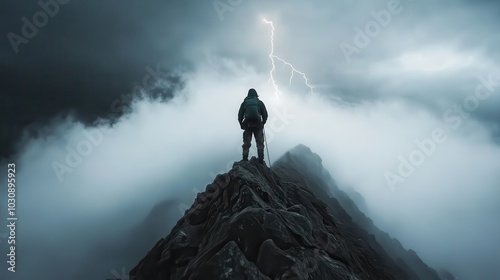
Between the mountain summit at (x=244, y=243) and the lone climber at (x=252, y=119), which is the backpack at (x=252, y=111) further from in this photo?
the mountain summit at (x=244, y=243)

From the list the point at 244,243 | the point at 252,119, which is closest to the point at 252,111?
→ the point at 252,119

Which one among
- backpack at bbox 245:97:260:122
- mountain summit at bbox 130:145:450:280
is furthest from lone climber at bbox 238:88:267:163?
mountain summit at bbox 130:145:450:280

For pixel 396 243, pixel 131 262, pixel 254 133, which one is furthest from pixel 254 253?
pixel 131 262

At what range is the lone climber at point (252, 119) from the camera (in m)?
19.3

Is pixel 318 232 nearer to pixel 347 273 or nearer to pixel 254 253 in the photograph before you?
pixel 347 273

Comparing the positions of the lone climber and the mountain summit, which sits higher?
the lone climber

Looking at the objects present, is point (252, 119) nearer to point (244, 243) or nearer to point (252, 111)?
point (252, 111)

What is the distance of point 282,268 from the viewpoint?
9.90 meters

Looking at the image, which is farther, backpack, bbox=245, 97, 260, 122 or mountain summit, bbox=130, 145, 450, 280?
backpack, bbox=245, 97, 260, 122

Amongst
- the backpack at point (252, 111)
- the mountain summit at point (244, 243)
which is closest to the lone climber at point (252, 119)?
the backpack at point (252, 111)

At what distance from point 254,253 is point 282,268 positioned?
4.48 feet

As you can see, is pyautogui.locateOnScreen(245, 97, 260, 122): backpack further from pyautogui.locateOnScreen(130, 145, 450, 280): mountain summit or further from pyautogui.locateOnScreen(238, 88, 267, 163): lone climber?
pyautogui.locateOnScreen(130, 145, 450, 280): mountain summit

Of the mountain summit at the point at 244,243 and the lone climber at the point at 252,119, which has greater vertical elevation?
the lone climber at the point at 252,119

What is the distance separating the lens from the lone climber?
19297 millimetres
